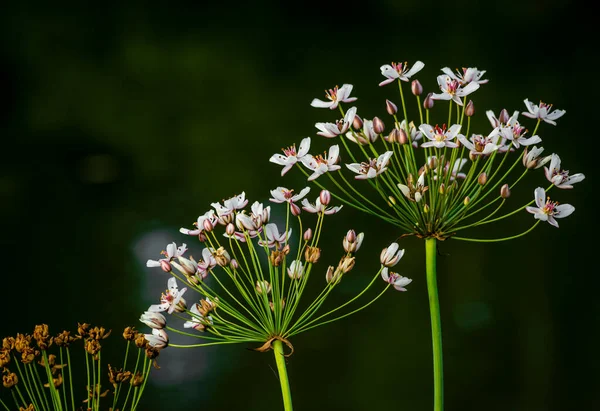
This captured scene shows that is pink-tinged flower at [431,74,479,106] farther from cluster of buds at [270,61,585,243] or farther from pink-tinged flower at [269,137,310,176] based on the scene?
pink-tinged flower at [269,137,310,176]

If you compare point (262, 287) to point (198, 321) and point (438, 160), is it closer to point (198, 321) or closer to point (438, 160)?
point (198, 321)

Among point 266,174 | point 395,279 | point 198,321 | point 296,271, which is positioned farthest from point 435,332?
point 266,174

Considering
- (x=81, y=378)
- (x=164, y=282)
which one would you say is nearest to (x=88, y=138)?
(x=164, y=282)

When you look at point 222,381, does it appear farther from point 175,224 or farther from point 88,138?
point 88,138

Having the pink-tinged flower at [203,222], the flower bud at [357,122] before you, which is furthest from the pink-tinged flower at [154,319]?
the flower bud at [357,122]

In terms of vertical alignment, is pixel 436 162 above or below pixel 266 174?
below
